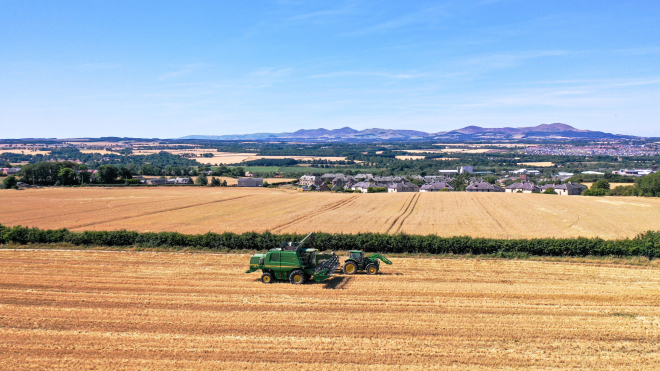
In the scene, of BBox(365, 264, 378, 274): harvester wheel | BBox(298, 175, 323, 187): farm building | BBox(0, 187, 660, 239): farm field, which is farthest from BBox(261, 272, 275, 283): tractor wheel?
BBox(298, 175, 323, 187): farm building

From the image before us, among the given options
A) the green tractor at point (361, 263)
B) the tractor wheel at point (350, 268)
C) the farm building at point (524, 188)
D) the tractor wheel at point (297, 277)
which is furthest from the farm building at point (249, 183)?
the tractor wheel at point (297, 277)

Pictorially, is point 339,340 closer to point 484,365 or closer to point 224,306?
point 484,365

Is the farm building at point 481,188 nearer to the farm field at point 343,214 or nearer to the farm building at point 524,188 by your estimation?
the farm building at point 524,188

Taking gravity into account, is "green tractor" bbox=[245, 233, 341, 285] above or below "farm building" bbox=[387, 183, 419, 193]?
above

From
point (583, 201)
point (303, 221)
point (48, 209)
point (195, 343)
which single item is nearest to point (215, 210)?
point (303, 221)

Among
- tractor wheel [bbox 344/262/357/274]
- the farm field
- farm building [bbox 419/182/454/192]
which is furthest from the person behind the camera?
farm building [bbox 419/182/454/192]

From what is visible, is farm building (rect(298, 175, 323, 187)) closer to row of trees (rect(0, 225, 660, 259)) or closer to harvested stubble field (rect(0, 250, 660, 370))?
row of trees (rect(0, 225, 660, 259))

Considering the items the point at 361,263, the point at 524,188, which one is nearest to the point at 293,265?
the point at 361,263
